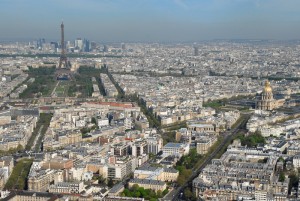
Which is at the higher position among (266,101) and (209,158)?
(266,101)

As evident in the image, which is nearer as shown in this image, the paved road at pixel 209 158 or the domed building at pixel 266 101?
the paved road at pixel 209 158

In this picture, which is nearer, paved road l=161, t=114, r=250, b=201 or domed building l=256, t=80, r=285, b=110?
paved road l=161, t=114, r=250, b=201

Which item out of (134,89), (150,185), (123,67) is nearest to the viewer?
(150,185)

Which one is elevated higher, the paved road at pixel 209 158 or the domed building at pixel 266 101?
the domed building at pixel 266 101

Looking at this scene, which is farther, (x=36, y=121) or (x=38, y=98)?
(x=38, y=98)

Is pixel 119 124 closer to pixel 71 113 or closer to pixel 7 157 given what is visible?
pixel 71 113

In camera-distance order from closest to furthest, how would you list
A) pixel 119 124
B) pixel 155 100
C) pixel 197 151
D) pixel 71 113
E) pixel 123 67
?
pixel 197 151 < pixel 119 124 < pixel 71 113 < pixel 155 100 < pixel 123 67

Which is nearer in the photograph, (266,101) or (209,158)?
(209,158)

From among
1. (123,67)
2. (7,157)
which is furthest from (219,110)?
(123,67)

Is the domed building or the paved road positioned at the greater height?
the domed building

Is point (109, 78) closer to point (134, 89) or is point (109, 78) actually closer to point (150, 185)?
point (134, 89)
